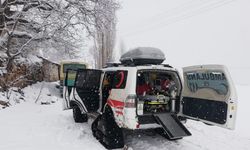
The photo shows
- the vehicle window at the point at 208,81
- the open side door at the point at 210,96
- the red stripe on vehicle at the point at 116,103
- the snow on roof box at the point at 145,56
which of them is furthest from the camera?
the snow on roof box at the point at 145,56

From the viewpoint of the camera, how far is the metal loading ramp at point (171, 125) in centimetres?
632

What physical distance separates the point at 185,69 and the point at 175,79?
15.2 inches

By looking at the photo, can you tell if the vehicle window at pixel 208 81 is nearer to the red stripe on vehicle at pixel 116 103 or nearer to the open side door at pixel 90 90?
the red stripe on vehicle at pixel 116 103

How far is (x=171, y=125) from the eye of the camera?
6.59m

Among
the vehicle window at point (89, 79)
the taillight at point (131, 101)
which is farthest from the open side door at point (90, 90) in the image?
the taillight at point (131, 101)

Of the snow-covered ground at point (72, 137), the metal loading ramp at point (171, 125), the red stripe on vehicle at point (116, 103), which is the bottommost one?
the snow-covered ground at point (72, 137)

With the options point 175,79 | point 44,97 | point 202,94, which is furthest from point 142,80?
point 44,97

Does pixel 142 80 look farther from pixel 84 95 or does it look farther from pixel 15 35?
pixel 15 35

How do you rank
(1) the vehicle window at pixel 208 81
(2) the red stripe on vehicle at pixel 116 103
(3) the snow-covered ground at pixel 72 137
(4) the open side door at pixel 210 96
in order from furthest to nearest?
1. (3) the snow-covered ground at pixel 72 137
2. (2) the red stripe on vehicle at pixel 116 103
3. (1) the vehicle window at pixel 208 81
4. (4) the open side door at pixel 210 96

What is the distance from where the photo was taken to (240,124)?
1113 cm

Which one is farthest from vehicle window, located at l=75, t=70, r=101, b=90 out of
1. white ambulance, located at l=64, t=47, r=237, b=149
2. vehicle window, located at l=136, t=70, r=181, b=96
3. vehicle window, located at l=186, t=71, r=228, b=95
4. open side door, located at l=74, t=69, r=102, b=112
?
Result: vehicle window, located at l=186, t=71, r=228, b=95

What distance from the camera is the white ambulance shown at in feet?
20.6

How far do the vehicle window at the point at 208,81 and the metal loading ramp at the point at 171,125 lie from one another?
1.01 metres

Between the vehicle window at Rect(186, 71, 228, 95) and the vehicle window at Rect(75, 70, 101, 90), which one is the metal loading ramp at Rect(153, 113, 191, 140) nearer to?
the vehicle window at Rect(186, 71, 228, 95)
